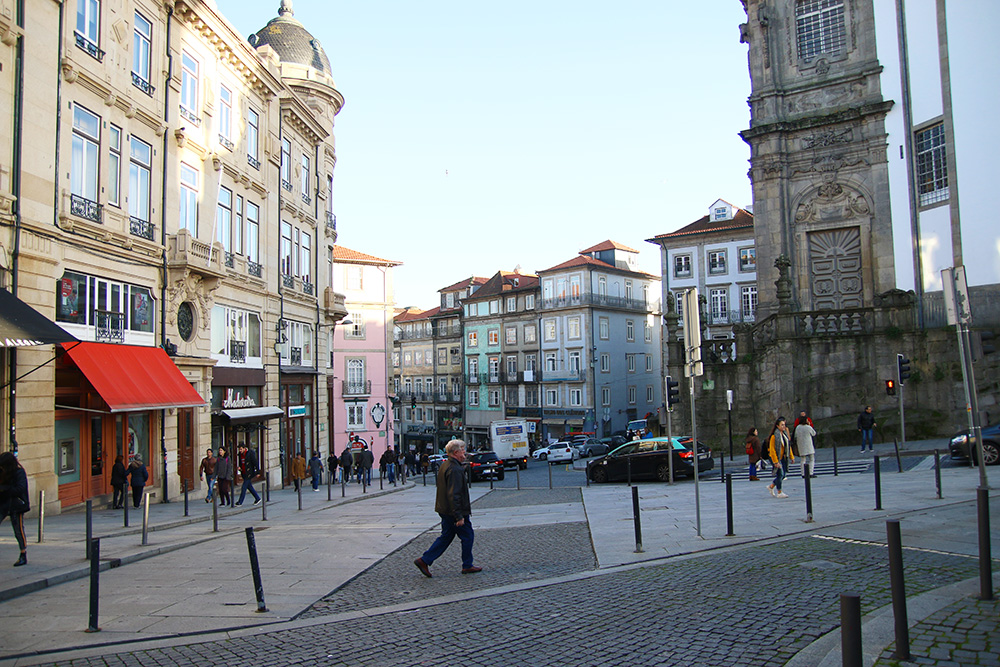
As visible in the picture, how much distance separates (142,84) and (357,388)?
36.9 m

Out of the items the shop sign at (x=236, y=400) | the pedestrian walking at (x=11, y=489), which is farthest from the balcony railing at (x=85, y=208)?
the pedestrian walking at (x=11, y=489)

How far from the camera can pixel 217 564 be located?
34.7ft

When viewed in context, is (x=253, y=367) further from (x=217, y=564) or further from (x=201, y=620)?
(x=201, y=620)

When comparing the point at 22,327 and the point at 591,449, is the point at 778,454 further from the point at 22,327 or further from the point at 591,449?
the point at 591,449

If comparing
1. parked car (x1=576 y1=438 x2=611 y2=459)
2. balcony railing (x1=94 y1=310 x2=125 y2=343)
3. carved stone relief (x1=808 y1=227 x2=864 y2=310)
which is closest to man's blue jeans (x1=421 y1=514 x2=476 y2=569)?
balcony railing (x1=94 y1=310 x2=125 y2=343)

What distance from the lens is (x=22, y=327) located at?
12.2 m

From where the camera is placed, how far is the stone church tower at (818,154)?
29406mm

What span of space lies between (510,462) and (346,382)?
17630 mm

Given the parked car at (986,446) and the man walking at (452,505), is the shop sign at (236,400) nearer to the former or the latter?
the man walking at (452,505)

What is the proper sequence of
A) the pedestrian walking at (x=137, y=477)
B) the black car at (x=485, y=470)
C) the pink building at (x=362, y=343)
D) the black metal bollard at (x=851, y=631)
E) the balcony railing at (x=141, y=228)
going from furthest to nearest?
the pink building at (x=362, y=343) → the black car at (x=485, y=470) → the balcony railing at (x=141, y=228) → the pedestrian walking at (x=137, y=477) → the black metal bollard at (x=851, y=631)

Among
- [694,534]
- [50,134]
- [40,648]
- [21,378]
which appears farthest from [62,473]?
[694,534]

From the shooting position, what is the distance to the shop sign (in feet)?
78.3

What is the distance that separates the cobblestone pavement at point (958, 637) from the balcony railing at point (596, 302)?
5643cm

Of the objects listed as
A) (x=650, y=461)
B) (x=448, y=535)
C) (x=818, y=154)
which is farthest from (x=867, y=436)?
(x=448, y=535)
